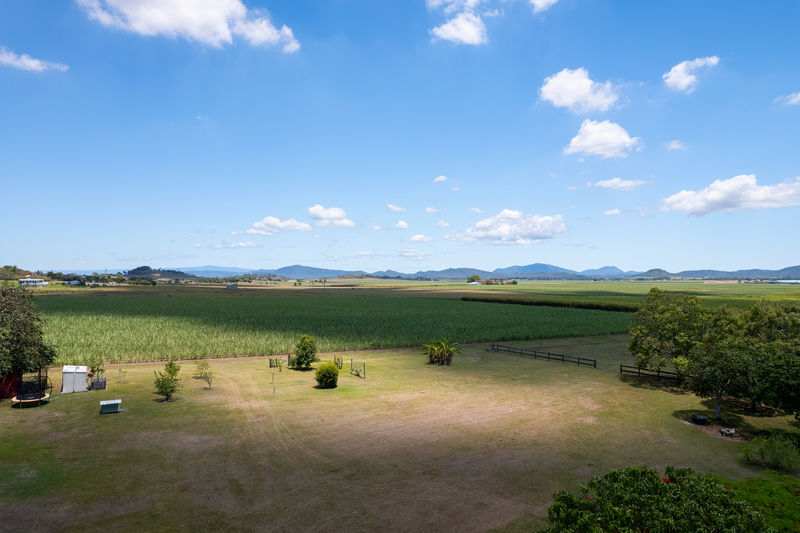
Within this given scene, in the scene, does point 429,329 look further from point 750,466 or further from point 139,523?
point 139,523

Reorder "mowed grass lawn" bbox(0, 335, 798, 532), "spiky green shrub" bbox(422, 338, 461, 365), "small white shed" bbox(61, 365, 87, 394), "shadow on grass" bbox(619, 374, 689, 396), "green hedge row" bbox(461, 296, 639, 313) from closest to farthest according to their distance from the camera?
1. "mowed grass lawn" bbox(0, 335, 798, 532)
2. "small white shed" bbox(61, 365, 87, 394)
3. "shadow on grass" bbox(619, 374, 689, 396)
4. "spiky green shrub" bbox(422, 338, 461, 365)
5. "green hedge row" bbox(461, 296, 639, 313)

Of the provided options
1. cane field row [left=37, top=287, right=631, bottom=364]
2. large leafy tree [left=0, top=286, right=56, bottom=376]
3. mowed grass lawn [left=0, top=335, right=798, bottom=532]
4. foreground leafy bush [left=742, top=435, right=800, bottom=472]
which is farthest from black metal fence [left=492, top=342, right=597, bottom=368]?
large leafy tree [left=0, top=286, right=56, bottom=376]

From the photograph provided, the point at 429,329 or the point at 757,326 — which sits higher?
the point at 757,326

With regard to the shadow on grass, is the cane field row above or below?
above

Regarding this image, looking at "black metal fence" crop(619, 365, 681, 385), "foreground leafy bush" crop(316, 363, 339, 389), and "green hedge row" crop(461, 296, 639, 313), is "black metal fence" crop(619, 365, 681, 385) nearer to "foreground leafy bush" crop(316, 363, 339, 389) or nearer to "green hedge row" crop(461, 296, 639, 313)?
"foreground leafy bush" crop(316, 363, 339, 389)

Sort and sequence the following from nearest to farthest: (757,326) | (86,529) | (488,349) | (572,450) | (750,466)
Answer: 1. (86,529)
2. (750,466)
3. (572,450)
4. (757,326)
5. (488,349)

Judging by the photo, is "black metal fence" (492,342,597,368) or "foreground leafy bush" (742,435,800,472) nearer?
"foreground leafy bush" (742,435,800,472)

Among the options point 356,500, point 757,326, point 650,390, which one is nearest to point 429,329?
point 650,390

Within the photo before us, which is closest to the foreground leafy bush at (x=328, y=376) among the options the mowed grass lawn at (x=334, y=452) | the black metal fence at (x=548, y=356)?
the mowed grass lawn at (x=334, y=452)
